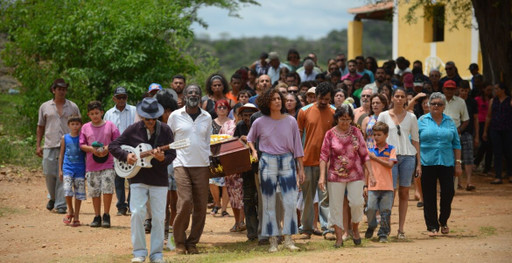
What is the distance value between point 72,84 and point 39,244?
754 cm

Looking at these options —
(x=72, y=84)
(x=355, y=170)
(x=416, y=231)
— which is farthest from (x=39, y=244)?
(x=72, y=84)

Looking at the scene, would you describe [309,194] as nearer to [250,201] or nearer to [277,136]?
[250,201]

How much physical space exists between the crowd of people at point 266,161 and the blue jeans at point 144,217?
0.5 inches

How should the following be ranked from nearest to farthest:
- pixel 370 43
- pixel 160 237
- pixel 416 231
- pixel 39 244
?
1. pixel 160 237
2. pixel 39 244
3. pixel 416 231
4. pixel 370 43

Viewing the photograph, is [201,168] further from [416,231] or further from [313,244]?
[416,231]

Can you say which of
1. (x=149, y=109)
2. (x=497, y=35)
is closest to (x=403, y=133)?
(x=149, y=109)

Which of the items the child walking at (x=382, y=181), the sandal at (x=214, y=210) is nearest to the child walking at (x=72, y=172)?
the sandal at (x=214, y=210)

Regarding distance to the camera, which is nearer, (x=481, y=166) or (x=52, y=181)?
(x=52, y=181)

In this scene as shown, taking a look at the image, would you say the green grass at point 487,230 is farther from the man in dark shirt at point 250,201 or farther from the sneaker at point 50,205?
the sneaker at point 50,205

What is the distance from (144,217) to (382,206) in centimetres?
347

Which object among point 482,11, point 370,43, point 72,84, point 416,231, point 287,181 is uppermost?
point 370,43

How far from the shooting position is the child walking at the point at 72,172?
40.5ft

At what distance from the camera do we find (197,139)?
32.7 ft

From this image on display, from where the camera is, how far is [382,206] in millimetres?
10812
